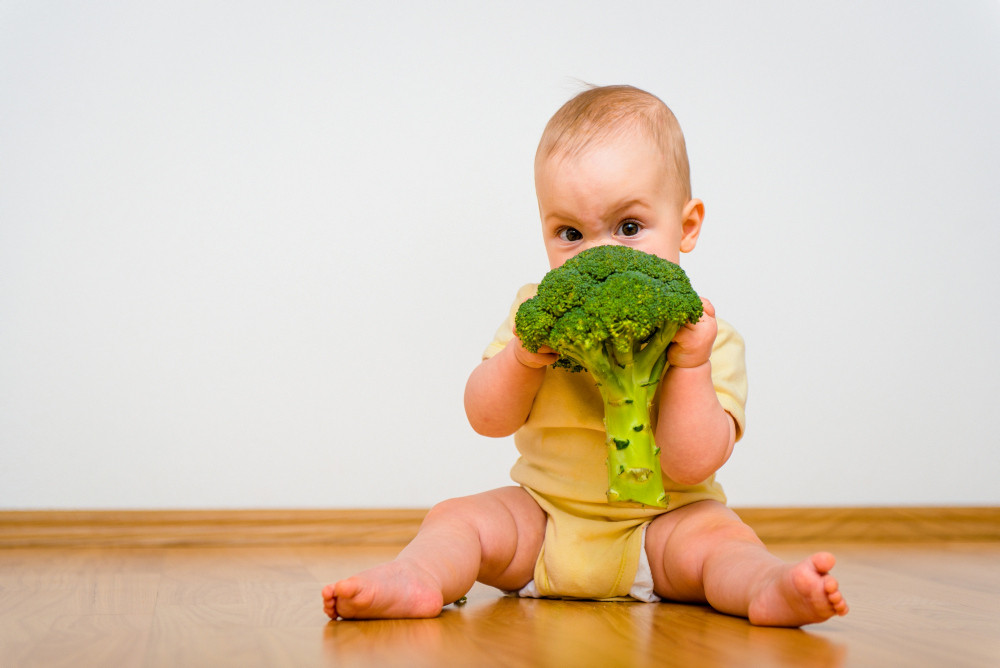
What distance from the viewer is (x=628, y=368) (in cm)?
126

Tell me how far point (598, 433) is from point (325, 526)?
1.01m

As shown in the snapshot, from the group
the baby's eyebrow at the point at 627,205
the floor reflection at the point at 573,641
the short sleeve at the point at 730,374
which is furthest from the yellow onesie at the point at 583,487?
the baby's eyebrow at the point at 627,205

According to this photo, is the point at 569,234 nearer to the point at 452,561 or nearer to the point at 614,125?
the point at 614,125

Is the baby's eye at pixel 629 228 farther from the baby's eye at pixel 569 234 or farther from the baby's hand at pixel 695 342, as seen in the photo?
the baby's hand at pixel 695 342

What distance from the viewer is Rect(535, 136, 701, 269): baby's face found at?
4.66 feet

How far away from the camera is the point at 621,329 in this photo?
1205 millimetres

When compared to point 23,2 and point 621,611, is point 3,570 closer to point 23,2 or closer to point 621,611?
point 621,611

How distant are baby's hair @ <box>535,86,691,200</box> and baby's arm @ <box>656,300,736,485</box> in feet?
1.03

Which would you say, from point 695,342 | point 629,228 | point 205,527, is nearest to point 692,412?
point 695,342

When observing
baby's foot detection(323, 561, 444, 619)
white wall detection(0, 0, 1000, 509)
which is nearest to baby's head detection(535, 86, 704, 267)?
baby's foot detection(323, 561, 444, 619)

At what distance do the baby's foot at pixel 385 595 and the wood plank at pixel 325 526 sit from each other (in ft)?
3.53

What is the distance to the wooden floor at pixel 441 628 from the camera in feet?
3.21

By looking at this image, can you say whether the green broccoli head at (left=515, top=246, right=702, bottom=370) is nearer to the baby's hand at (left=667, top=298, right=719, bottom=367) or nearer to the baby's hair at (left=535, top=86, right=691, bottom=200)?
the baby's hand at (left=667, top=298, right=719, bottom=367)

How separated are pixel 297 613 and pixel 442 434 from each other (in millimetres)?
1089
